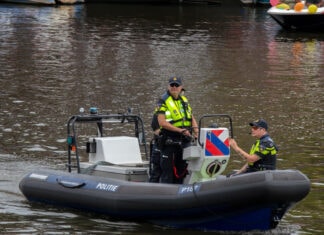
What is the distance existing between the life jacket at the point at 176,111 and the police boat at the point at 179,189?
1.33ft

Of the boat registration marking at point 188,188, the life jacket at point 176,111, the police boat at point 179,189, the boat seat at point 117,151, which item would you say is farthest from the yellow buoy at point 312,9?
the boat registration marking at point 188,188

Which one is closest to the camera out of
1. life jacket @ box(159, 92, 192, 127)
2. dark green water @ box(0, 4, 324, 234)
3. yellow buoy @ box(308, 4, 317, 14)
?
life jacket @ box(159, 92, 192, 127)

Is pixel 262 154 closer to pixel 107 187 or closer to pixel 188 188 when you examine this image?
pixel 188 188

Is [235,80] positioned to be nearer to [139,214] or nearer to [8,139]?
[8,139]

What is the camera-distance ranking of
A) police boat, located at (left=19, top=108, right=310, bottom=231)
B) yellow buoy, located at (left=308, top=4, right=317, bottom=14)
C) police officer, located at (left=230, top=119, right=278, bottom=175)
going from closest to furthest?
police boat, located at (left=19, top=108, right=310, bottom=231) < police officer, located at (left=230, top=119, right=278, bottom=175) < yellow buoy, located at (left=308, top=4, right=317, bottom=14)

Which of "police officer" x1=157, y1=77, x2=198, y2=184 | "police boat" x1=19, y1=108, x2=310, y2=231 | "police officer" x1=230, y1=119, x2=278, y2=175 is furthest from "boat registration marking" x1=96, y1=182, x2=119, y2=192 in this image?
"police officer" x1=230, y1=119, x2=278, y2=175

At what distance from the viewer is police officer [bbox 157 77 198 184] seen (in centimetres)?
1280

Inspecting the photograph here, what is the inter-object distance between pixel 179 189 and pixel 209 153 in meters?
0.62

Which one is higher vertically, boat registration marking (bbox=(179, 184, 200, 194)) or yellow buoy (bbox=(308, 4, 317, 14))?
boat registration marking (bbox=(179, 184, 200, 194))

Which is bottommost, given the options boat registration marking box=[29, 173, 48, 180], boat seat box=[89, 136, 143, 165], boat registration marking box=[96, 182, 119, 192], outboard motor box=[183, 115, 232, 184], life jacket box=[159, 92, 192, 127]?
boat registration marking box=[29, 173, 48, 180]

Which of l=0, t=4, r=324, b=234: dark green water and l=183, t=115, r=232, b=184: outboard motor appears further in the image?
A: l=0, t=4, r=324, b=234: dark green water

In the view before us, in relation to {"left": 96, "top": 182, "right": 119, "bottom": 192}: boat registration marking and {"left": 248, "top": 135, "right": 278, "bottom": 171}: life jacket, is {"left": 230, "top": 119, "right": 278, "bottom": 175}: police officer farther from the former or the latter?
{"left": 96, "top": 182, "right": 119, "bottom": 192}: boat registration marking

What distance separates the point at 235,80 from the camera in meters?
27.2

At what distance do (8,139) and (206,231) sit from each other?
6.90 meters
